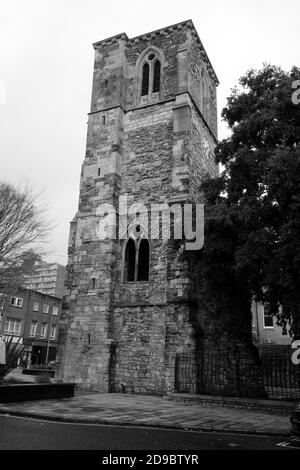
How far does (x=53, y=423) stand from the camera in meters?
8.21

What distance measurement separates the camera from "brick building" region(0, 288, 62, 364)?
137 ft

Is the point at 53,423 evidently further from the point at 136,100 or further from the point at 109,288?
the point at 136,100

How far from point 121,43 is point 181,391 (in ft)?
56.5

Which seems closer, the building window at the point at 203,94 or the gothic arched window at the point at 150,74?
the gothic arched window at the point at 150,74

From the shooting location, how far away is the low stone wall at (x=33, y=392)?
10438 millimetres

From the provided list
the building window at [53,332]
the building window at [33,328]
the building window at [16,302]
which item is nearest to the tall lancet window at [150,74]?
the building window at [16,302]

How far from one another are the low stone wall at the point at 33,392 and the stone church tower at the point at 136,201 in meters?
→ 3.38

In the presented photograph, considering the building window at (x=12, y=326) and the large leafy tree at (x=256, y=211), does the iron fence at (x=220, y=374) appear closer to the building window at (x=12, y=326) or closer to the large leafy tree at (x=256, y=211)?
the large leafy tree at (x=256, y=211)

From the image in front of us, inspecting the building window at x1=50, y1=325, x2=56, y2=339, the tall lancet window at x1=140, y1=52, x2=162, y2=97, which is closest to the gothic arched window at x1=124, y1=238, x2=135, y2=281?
the tall lancet window at x1=140, y1=52, x2=162, y2=97

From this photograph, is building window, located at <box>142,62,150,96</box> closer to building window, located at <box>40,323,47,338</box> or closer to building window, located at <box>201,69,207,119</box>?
building window, located at <box>201,69,207,119</box>

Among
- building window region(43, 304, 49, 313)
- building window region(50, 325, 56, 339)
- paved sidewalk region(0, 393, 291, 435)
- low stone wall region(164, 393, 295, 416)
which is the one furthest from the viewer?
building window region(50, 325, 56, 339)

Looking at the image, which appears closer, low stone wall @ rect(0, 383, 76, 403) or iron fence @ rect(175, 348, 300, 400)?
low stone wall @ rect(0, 383, 76, 403)

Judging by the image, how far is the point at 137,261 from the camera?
56.5 feet

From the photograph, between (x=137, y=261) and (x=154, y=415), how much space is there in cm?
804
